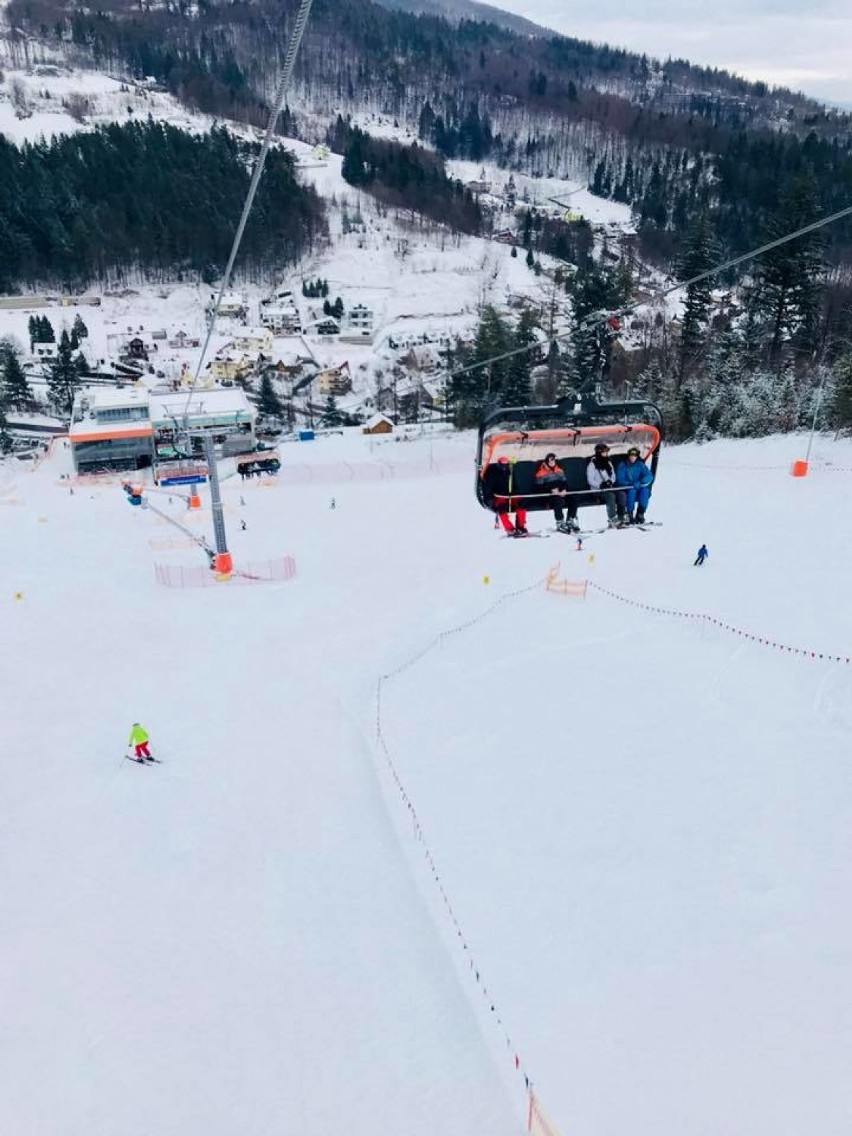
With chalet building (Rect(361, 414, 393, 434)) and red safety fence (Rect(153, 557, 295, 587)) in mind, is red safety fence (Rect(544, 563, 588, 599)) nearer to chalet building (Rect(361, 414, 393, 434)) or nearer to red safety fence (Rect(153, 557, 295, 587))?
red safety fence (Rect(153, 557, 295, 587))

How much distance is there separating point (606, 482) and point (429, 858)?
6.36m

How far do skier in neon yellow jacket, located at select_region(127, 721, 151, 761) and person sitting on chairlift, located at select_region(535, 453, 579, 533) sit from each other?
8.01 m

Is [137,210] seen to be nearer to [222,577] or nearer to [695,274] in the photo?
[695,274]

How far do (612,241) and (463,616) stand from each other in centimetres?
9813

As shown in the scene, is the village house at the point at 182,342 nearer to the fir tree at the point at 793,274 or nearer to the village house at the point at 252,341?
the village house at the point at 252,341

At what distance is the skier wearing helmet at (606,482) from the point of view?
1086 cm

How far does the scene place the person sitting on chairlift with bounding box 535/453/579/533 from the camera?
10812 millimetres

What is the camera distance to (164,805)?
11836mm

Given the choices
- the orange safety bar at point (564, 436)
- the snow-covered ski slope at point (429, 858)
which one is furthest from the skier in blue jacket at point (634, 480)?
the snow-covered ski slope at point (429, 858)

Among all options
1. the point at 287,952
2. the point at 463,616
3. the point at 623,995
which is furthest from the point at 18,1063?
the point at 463,616

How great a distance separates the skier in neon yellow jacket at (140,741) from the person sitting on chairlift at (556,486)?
801 centimetres

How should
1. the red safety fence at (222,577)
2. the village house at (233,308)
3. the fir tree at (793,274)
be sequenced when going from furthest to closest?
the village house at (233,308)
the fir tree at (793,274)
the red safety fence at (222,577)

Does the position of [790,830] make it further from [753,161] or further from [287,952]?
[753,161]

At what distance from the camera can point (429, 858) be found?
10.9 metres
